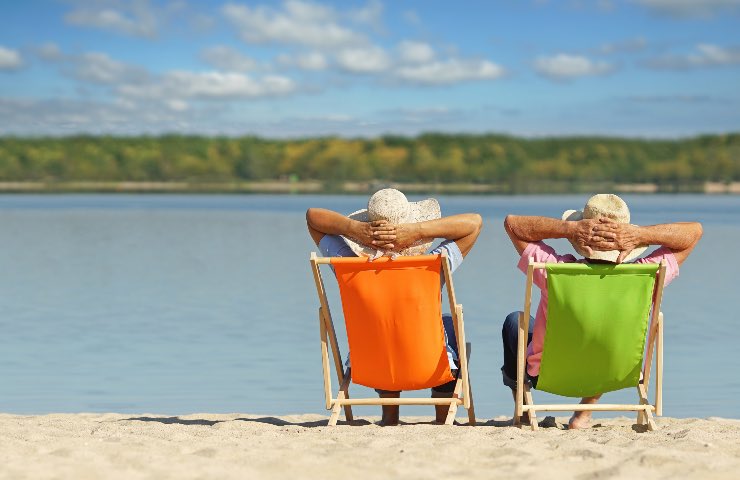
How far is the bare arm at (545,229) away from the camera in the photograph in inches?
180

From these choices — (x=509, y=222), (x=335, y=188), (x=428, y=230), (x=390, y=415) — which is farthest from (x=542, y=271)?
(x=335, y=188)

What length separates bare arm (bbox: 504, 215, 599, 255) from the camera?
457 cm

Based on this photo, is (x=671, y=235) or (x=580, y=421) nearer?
(x=671, y=235)

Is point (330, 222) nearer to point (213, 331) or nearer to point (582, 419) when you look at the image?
point (582, 419)

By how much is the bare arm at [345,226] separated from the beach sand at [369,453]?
706mm

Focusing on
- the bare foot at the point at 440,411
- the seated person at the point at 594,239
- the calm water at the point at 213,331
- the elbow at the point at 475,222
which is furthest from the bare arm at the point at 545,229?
the calm water at the point at 213,331

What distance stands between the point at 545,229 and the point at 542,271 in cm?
16

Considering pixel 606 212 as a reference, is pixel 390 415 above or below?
below

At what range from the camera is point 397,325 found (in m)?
4.71

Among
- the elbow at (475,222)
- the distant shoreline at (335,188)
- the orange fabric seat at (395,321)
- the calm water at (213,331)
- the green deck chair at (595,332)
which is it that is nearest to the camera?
the green deck chair at (595,332)

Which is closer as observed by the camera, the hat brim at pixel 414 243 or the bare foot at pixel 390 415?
the hat brim at pixel 414 243

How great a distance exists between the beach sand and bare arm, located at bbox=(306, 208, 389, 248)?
0.71 m

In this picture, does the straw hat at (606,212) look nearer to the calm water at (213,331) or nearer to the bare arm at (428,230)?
the bare arm at (428,230)

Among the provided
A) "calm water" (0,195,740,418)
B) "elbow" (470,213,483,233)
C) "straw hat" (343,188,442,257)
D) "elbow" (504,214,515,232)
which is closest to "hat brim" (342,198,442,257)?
"straw hat" (343,188,442,257)
